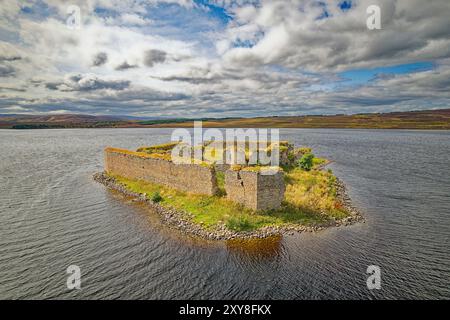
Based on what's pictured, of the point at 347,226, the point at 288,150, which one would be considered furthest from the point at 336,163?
the point at 347,226

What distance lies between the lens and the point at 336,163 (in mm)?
50125

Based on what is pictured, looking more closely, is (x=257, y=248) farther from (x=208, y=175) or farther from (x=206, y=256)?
(x=208, y=175)

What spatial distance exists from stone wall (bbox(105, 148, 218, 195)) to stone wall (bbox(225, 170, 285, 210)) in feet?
10.0

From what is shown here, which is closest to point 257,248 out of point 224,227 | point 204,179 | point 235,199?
point 224,227

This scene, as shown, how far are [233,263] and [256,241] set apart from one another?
9.19 ft

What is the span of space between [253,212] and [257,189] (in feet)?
5.76

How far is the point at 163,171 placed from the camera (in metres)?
27.8

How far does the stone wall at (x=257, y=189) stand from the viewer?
773 inches

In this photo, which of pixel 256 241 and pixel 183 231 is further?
pixel 183 231

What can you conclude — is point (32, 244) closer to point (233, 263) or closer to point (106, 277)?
point (106, 277)

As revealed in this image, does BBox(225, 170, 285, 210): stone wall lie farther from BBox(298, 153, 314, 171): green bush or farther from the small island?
BBox(298, 153, 314, 171): green bush

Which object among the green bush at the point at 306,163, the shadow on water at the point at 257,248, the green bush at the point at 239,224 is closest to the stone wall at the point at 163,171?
the green bush at the point at 239,224

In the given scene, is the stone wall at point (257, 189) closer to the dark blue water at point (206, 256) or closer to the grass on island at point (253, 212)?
the grass on island at point (253, 212)

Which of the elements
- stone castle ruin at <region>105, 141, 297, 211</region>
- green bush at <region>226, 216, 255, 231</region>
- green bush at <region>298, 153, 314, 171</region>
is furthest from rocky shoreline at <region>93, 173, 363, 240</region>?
green bush at <region>298, 153, 314, 171</region>
